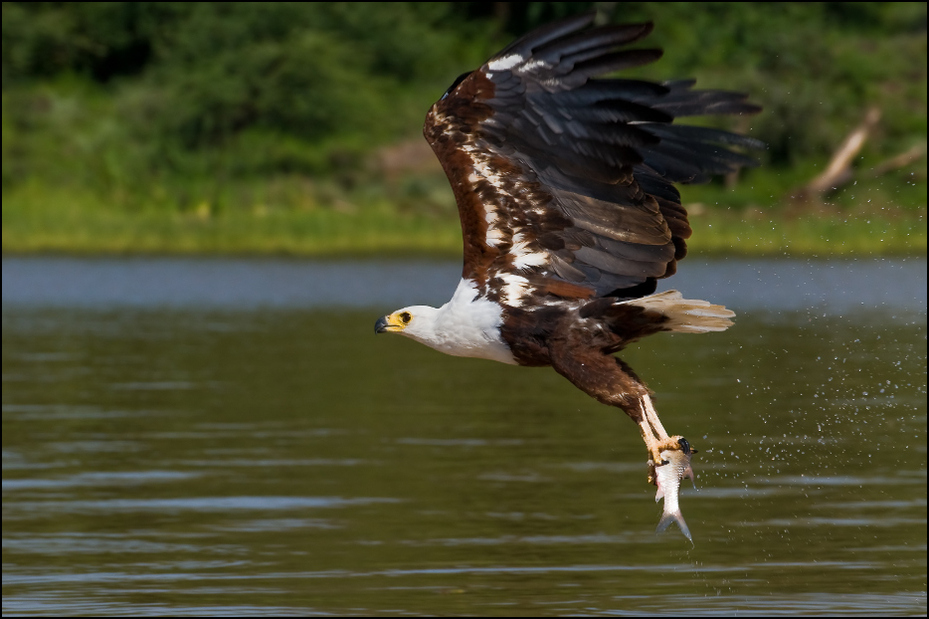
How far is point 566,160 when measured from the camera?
22.8 feet

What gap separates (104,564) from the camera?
9117mm

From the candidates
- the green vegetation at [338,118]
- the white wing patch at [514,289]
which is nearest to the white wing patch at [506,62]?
the white wing patch at [514,289]

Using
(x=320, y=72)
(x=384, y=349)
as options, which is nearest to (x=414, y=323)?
(x=384, y=349)

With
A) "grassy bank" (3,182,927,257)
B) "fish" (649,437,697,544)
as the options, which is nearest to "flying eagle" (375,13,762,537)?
"fish" (649,437,697,544)

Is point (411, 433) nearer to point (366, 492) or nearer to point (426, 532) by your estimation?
point (366, 492)

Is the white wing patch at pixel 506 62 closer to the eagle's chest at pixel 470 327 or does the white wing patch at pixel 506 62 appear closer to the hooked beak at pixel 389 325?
the eagle's chest at pixel 470 327

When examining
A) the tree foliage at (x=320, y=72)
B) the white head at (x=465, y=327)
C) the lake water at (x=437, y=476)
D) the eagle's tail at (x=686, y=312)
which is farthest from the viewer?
the tree foliage at (x=320, y=72)

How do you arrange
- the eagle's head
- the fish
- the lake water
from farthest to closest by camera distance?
the lake water → the eagle's head → the fish

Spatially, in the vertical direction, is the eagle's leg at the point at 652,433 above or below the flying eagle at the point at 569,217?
below

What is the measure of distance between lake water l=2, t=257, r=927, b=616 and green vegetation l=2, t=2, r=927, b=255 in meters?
8.56

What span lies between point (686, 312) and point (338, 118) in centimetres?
2791

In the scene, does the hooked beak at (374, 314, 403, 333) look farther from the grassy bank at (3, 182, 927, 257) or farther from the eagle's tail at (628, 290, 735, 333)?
the grassy bank at (3, 182, 927, 257)

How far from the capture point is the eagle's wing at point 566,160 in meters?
6.70

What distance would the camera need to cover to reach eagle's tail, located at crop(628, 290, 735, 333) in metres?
6.82
